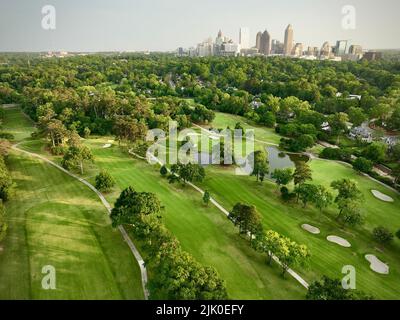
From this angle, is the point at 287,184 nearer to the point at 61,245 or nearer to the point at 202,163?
the point at 202,163

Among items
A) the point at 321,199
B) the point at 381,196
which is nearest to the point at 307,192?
the point at 321,199

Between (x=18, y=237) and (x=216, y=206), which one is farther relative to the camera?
(x=216, y=206)

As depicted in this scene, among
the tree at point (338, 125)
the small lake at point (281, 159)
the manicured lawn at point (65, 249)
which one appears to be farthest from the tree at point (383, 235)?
the tree at point (338, 125)

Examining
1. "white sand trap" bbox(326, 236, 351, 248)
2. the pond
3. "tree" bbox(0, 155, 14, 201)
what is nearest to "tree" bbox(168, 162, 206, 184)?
the pond

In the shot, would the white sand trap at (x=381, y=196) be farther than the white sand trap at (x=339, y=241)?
Yes

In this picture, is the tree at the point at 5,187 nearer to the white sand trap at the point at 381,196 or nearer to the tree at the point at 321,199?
the tree at the point at 321,199

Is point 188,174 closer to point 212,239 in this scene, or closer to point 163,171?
point 163,171
